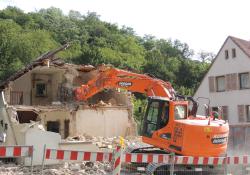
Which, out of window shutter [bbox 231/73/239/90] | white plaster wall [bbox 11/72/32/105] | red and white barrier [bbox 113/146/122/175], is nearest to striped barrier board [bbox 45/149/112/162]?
red and white barrier [bbox 113/146/122/175]

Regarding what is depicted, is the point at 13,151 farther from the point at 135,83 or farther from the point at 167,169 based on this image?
the point at 135,83

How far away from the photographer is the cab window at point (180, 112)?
1354 cm

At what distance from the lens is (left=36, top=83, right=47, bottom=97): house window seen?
32.3 m

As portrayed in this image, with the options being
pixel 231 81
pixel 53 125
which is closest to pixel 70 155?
pixel 53 125

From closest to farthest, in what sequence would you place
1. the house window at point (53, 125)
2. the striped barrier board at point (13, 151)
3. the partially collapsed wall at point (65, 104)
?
the striped barrier board at point (13, 151), the partially collapsed wall at point (65, 104), the house window at point (53, 125)

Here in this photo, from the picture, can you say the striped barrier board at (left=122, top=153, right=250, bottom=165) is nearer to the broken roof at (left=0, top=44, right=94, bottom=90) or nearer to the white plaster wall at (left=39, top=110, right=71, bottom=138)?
the white plaster wall at (left=39, top=110, right=71, bottom=138)

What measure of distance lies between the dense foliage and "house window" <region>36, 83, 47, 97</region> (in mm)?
9489

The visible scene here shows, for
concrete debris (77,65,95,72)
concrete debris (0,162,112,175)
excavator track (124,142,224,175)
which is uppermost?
concrete debris (77,65,95,72)

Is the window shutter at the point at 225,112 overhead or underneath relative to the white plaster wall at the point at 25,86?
underneath

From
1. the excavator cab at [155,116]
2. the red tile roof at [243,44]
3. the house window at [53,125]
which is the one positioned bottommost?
the house window at [53,125]

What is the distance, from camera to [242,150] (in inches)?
922

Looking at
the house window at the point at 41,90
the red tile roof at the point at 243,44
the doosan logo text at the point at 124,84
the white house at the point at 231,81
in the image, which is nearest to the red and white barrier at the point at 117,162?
the doosan logo text at the point at 124,84

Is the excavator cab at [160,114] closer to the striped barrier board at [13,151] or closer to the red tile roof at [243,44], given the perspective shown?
the striped barrier board at [13,151]

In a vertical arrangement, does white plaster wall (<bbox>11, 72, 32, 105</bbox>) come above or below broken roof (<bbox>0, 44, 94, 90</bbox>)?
below
